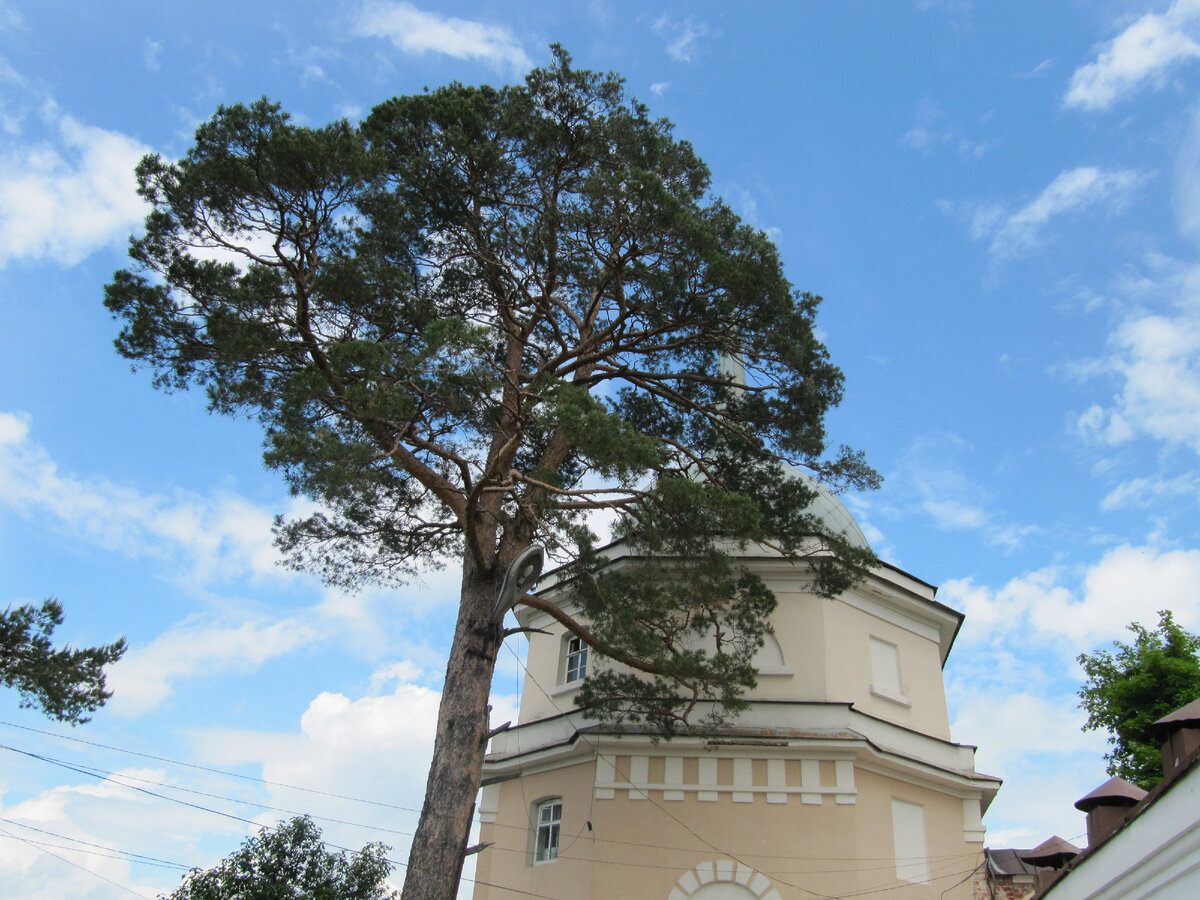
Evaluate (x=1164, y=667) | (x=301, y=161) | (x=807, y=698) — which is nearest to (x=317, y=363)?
(x=301, y=161)

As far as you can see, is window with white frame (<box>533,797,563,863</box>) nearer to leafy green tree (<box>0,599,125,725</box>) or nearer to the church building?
the church building

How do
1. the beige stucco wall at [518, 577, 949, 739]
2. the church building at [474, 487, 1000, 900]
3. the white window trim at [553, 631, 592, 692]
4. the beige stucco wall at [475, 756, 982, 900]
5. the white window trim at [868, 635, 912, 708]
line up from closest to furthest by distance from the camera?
1. the beige stucco wall at [475, 756, 982, 900]
2. the church building at [474, 487, 1000, 900]
3. the beige stucco wall at [518, 577, 949, 739]
4. the white window trim at [868, 635, 912, 708]
5. the white window trim at [553, 631, 592, 692]

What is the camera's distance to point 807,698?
656 inches

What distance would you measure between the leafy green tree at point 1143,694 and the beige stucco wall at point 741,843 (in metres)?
8.14

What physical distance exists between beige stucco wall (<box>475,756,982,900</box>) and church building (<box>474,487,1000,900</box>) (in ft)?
0.08

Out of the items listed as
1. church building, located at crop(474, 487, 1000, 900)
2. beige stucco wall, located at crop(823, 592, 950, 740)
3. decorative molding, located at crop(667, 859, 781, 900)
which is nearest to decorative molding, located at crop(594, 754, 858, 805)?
church building, located at crop(474, 487, 1000, 900)

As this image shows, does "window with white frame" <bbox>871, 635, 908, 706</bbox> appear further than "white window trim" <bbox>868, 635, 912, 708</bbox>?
Yes

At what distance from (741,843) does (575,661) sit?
4.71 meters

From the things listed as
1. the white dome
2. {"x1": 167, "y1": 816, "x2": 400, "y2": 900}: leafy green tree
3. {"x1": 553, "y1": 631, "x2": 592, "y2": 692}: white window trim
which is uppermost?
the white dome

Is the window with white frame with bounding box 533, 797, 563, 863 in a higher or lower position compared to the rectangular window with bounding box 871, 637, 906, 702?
lower

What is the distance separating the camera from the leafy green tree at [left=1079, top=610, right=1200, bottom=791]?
2194 centimetres

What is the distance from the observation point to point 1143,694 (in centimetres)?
2297

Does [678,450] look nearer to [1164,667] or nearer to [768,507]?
[768,507]

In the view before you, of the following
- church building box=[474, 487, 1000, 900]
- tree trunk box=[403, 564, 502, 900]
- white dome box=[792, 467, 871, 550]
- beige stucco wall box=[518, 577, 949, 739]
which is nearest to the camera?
tree trunk box=[403, 564, 502, 900]
